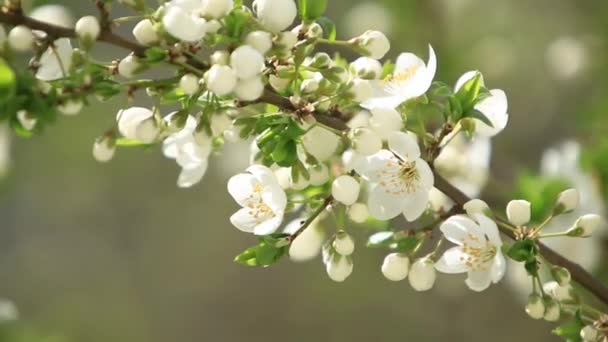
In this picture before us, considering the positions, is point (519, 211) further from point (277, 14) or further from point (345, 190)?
point (277, 14)

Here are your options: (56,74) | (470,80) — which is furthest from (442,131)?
(56,74)

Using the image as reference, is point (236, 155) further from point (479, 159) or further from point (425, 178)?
point (425, 178)

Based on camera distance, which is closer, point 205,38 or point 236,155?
point 205,38

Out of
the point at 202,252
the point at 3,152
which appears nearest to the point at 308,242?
the point at 3,152

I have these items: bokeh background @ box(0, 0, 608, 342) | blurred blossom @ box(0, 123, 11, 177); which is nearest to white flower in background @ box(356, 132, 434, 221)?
blurred blossom @ box(0, 123, 11, 177)

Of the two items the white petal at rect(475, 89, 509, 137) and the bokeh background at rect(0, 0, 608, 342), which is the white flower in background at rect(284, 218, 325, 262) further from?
the bokeh background at rect(0, 0, 608, 342)

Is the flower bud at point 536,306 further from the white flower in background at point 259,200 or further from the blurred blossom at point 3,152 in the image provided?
the blurred blossom at point 3,152
